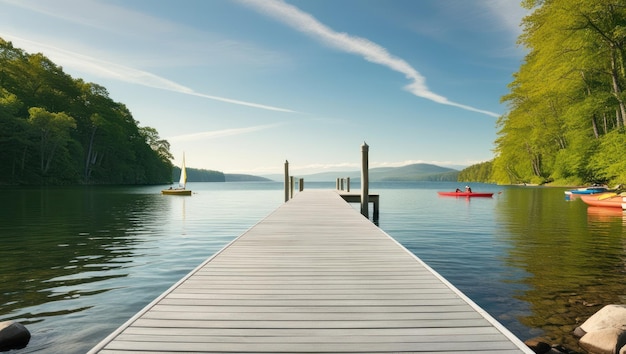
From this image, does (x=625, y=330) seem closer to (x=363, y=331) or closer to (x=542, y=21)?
(x=363, y=331)

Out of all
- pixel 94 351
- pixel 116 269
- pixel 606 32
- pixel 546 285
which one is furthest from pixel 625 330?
pixel 606 32

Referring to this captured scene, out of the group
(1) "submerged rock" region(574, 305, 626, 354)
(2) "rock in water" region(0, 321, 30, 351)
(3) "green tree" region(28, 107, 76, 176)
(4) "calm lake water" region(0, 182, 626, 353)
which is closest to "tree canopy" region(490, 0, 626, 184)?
(4) "calm lake water" region(0, 182, 626, 353)

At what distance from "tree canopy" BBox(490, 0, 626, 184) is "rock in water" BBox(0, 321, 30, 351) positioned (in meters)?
36.4

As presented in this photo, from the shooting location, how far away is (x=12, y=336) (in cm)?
539

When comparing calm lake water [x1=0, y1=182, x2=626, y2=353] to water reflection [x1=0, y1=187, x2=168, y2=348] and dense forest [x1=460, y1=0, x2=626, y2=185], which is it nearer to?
water reflection [x1=0, y1=187, x2=168, y2=348]

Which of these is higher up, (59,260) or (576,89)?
(576,89)

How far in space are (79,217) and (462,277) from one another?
64.1 ft

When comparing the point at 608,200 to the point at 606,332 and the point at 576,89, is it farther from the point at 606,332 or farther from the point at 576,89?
the point at 606,332

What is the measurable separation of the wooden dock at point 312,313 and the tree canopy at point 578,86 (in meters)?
33.0

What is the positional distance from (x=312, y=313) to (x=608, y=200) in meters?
28.8

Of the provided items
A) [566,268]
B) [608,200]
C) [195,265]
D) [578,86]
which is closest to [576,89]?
[578,86]

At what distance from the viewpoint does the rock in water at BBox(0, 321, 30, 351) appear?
5309 mm

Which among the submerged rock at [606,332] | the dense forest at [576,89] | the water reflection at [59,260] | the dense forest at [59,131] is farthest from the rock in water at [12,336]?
the dense forest at [59,131]

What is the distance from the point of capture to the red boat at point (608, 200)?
25.0 metres
